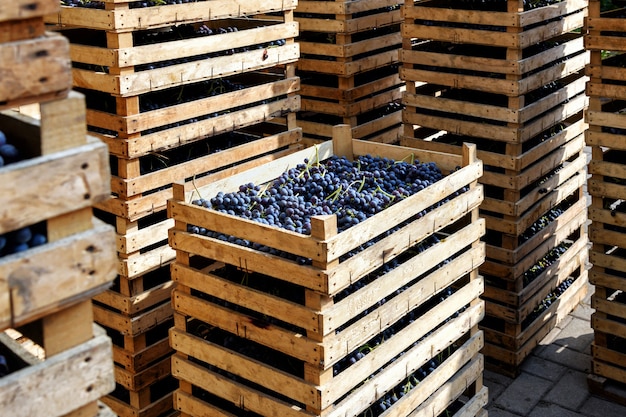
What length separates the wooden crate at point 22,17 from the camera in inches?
83.7

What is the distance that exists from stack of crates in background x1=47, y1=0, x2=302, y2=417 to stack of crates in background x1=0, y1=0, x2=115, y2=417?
1739mm

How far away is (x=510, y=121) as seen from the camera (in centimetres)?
529

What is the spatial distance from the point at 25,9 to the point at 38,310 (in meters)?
0.72

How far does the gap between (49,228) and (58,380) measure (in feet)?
1.29

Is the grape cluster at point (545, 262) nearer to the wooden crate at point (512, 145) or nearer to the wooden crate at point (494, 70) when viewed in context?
the wooden crate at point (512, 145)

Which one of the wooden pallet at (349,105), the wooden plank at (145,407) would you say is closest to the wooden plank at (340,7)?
the wooden pallet at (349,105)

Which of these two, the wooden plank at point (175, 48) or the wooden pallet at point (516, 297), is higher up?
the wooden plank at point (175, 48)

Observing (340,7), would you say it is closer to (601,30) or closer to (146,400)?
(601,30)

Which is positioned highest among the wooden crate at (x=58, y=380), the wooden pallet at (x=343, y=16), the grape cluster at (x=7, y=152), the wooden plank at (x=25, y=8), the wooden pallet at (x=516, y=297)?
the wooden plank at (x=25, y=8)

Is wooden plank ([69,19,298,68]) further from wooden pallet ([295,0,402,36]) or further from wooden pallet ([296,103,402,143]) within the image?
wooden pallet ([296,103,402,143])

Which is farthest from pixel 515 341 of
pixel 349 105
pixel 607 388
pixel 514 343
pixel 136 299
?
pixel 136 299

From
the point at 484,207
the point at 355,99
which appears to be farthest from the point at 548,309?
the point at 355,99

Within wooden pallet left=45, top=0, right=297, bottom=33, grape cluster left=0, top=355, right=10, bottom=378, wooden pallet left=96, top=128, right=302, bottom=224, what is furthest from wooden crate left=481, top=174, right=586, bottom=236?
grape cluster left=0, top=355, right=10, bottom=378

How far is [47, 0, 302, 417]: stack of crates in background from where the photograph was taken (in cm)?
414
